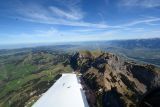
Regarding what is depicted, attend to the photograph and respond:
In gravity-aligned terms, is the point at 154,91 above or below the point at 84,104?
above

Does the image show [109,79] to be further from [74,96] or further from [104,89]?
[74,96]

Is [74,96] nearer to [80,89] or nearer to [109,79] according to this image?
[80,89]

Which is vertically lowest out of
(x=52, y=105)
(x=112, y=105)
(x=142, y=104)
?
(x=112, y=105)

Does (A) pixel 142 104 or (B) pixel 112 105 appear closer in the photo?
(A) pixel 142 104

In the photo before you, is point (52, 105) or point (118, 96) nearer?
point (52, 105)

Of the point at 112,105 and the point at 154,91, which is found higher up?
the point at 154,91

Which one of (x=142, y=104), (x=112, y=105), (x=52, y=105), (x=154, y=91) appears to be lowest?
(x=112, y=105)

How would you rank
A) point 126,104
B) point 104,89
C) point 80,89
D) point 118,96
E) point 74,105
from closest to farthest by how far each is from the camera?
point 74,105 < point 126,104 < point 118,96 < point 80,89 < point 104,89

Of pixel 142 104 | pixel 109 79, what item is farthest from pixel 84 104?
pixel 142 104

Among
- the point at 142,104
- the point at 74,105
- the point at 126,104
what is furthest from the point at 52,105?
the point at 142,104

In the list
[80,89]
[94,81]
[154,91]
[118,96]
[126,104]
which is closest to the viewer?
[154,91]
